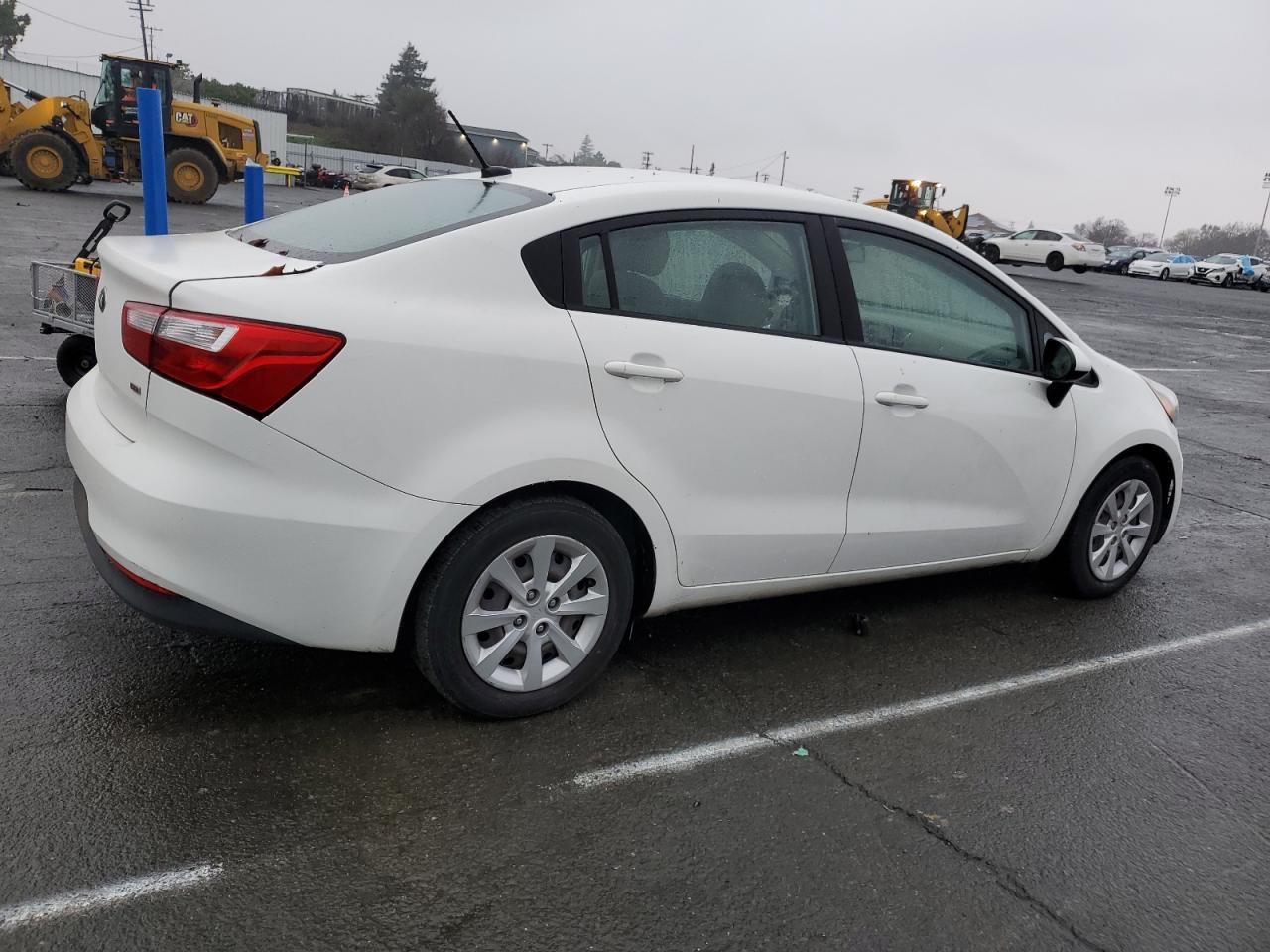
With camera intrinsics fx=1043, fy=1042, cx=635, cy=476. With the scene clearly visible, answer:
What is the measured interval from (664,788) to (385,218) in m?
2.01

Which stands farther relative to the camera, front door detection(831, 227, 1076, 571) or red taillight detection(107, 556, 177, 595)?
front door detection(831, 227, 1076, 571)

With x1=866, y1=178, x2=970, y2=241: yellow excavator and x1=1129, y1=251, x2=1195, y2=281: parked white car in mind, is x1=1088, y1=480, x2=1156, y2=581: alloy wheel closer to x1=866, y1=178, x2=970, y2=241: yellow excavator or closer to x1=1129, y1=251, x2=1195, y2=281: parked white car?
x1=866, y1=178, x2=970, y2=241: yellow excavator

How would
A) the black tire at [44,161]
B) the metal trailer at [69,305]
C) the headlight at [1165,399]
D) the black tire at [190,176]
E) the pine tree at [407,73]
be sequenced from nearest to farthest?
1. the headlight at [1165,399]
2. the metal trailer at [69,305]
3. the black tire at [44,161]
4. the black tire at [190,176]
5. the pine tree at [407,73]

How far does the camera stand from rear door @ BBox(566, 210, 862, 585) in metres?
3.18

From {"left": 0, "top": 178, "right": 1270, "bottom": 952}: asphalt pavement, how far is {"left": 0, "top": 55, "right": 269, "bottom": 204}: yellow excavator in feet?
75.9

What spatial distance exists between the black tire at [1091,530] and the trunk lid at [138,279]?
3.39m

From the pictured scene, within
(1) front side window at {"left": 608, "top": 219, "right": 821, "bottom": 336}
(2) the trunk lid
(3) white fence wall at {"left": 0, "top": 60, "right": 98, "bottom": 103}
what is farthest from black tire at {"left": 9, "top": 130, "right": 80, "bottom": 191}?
(3) white fence wall at {"left": 0, "top": 60, "right": 98, "bottom": 103}

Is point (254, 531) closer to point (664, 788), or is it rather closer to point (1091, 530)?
point (664, 788)

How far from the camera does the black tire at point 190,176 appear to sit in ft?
82.2

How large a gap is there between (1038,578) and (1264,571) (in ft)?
4.56

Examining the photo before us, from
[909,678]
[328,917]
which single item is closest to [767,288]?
[909,678]

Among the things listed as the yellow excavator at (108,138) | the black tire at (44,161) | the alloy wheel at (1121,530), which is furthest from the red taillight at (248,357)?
the black tire at (44,161)

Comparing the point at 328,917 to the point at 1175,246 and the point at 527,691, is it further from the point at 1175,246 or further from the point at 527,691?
the point at 1175,246

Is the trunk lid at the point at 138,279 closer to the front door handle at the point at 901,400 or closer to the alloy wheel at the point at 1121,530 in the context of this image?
the front door handle at the point at 901,400
